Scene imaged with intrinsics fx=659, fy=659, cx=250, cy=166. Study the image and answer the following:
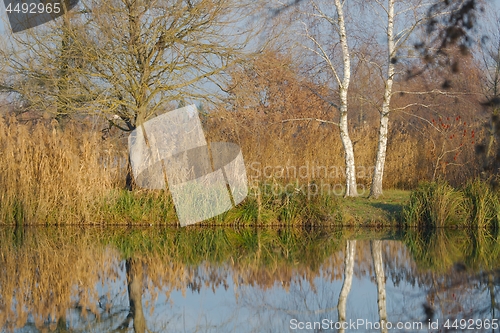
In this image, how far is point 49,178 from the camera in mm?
13578

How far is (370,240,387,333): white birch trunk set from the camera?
22.1 feet

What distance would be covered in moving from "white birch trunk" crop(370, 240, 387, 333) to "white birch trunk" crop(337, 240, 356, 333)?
0.33 meters

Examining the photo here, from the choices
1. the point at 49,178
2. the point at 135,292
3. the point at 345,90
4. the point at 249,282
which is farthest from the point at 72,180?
the point at 249,282

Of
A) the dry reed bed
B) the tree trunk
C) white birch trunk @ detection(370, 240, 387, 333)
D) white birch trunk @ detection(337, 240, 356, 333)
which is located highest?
the dry reed bed

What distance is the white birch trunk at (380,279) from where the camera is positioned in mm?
6738

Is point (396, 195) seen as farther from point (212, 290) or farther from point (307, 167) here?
point (212, 290)

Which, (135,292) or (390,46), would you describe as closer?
(135,292)

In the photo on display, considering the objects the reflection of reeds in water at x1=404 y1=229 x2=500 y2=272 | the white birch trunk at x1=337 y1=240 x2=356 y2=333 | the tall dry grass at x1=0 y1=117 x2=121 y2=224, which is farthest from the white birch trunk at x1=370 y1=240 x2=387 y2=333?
the tall dry grass at x1=0 y1=117 x2=121 y2=224

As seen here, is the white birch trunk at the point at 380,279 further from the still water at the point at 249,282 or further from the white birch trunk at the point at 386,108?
the white birch trunk at the point at 386,108

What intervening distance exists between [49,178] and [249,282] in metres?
6.68

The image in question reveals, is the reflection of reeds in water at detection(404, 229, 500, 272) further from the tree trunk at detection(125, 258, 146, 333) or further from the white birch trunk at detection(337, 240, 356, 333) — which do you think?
the tree trunk at detection(125, 258, 146, 333)

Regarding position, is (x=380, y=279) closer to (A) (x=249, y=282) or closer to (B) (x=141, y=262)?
(A) (x=249, y=282)

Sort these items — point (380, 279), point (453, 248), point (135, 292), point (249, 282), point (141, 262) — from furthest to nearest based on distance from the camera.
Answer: point (453, 248), point (141, 262), point (380, 279), point (249, 282), point (135, 292)

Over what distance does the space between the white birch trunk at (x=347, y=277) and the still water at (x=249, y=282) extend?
0.05 ft
